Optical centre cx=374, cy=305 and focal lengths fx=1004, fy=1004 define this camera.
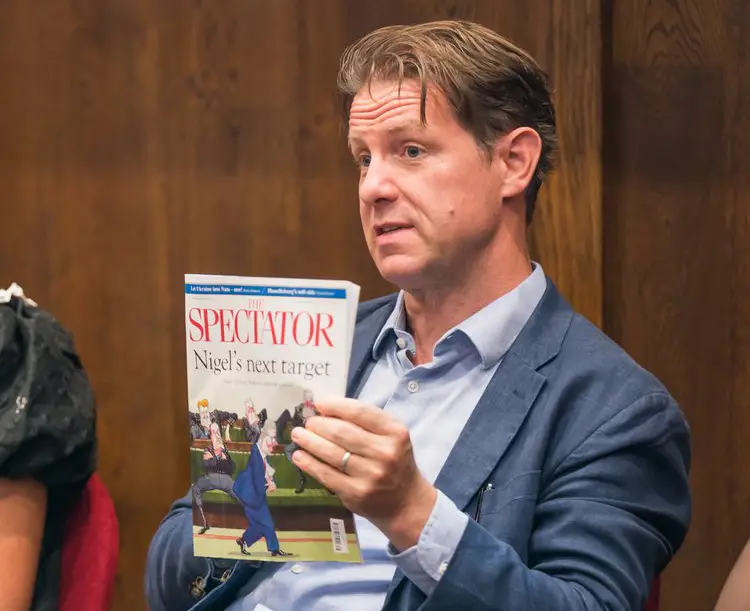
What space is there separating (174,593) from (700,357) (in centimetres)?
129

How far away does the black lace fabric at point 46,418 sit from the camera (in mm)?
1416

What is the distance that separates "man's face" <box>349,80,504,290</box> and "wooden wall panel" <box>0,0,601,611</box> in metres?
0.79

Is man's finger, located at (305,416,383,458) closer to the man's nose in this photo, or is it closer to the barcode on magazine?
the barcode on magazine

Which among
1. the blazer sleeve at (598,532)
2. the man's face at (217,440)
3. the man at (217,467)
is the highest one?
the man's face at (217,440)

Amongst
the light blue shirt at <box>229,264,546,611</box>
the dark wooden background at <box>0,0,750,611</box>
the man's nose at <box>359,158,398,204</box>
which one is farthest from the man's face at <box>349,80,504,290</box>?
the dark wooden background at <box>0,0,750,611</box>

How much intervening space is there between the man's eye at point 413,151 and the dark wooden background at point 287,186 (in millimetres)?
811

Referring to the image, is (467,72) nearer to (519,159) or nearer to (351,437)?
(519,159)

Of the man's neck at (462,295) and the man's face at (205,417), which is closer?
the man's face at (205,417)

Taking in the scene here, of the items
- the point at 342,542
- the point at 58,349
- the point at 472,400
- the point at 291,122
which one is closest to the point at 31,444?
the point at 58,349

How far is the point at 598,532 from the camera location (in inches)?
49.2

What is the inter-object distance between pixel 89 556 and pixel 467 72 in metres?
0.91

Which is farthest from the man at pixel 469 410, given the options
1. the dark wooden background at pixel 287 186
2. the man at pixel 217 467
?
the dark wooden background at pixel 287 186

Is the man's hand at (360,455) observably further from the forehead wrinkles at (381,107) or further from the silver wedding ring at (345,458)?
the forehead wrinkles at (381,107)

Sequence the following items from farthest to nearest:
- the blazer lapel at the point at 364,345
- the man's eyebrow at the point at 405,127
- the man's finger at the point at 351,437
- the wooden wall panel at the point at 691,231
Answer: the wooden wall panel at the point at 691,231 → the blazer lapel at the point at 364,345 → the man's eyebrow at the point at 405,127 → the man's finger at the point at 351,437
